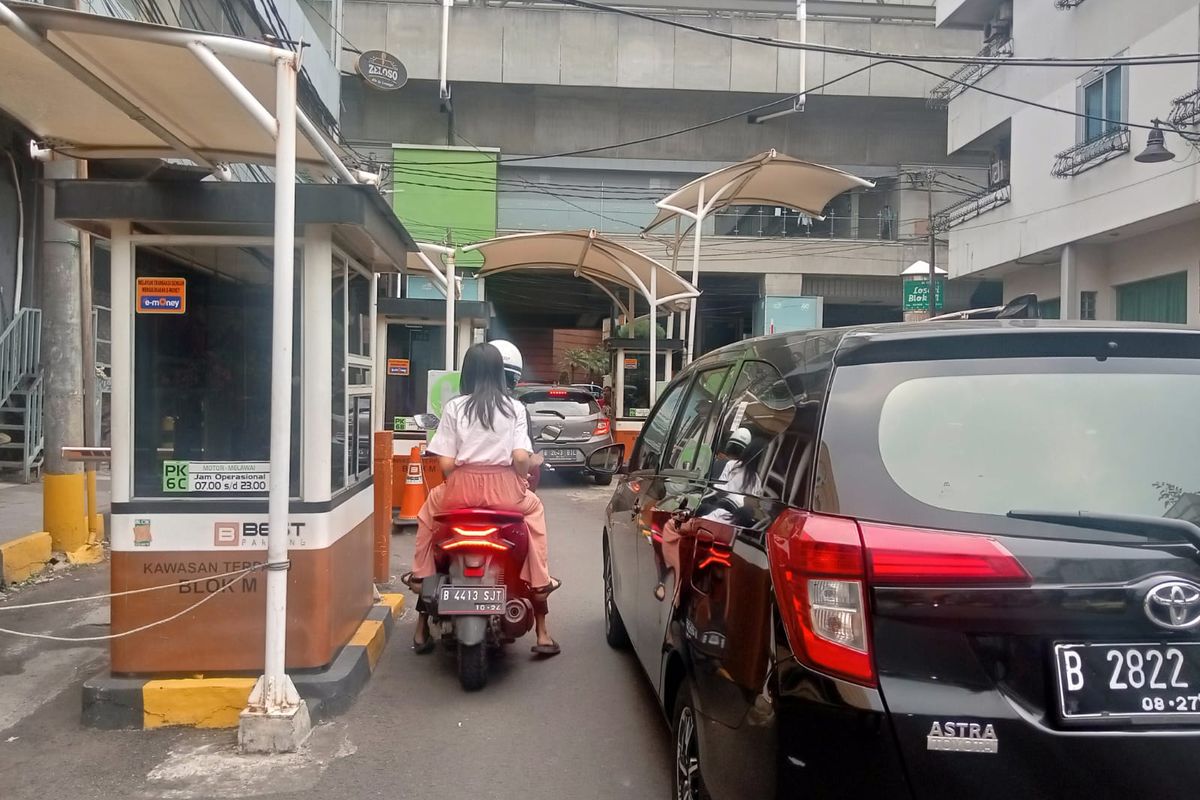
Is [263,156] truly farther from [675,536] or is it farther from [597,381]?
[597,381]

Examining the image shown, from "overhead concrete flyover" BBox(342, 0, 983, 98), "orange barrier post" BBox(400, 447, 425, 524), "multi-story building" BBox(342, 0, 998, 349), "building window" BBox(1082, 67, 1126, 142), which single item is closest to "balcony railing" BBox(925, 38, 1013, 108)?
"building window" BBox(1082, 67, 1126, 142)

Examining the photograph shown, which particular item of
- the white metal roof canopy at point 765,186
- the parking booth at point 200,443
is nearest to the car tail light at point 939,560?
the parking booth at point 200,443

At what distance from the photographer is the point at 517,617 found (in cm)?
509

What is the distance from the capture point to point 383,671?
5.20 meters

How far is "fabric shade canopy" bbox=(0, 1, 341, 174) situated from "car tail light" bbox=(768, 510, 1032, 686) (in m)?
3.00

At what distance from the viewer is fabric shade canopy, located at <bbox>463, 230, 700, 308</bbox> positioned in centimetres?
1468

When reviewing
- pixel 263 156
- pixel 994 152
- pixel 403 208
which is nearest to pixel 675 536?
pixel 263 156

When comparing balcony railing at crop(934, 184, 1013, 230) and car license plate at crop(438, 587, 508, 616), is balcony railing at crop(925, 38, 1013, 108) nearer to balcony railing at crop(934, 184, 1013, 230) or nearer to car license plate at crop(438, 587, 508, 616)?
balcony railing at crop(934, 184, 1013, 230)

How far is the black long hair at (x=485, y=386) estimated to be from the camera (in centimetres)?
504

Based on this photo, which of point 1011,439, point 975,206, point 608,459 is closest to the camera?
point 1011,439

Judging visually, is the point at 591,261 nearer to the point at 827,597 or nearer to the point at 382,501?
the point at 382,501

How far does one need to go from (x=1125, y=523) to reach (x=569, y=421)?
11.9 meters

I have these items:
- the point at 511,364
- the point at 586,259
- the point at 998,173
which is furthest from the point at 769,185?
the point at 511,364

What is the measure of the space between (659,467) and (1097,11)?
48.1ft
